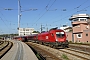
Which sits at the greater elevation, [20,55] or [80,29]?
[80,29]

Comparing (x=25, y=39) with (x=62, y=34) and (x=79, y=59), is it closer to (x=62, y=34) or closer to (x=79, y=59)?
(x=62, y=34)

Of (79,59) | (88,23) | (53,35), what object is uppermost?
(88,23)

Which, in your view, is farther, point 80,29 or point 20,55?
point 80,29

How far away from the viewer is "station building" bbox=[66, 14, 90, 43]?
49.9 metres

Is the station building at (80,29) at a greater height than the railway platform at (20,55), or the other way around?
the station building at (80,29)

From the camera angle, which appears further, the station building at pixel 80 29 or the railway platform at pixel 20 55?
the station building at pixel 80 29

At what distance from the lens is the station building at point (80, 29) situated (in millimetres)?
49878

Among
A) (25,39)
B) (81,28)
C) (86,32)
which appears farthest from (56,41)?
(25,39)

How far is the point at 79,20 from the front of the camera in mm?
57906

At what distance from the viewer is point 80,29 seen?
175 feet

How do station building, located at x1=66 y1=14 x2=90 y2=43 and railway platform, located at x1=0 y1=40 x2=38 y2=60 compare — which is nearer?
railway platform, located at x1=0 y1=40 x2=38 y2=60

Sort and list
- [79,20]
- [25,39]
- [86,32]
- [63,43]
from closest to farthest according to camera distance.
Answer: [63,43] < [86,32] < [79,20] < [25,39]

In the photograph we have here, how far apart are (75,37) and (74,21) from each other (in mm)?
5796

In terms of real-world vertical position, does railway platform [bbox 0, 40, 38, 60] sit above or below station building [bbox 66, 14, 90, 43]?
below
